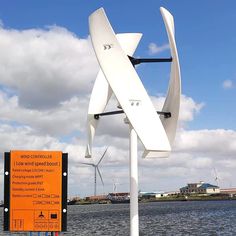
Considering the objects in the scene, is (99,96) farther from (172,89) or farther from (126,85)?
(126,85)

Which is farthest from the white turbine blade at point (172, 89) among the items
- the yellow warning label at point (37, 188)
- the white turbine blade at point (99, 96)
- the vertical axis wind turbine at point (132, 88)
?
the yellow warning label at point (37, 188)

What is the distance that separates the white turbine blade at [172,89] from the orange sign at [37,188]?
5298 millimetres

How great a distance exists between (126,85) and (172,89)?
3363 mm

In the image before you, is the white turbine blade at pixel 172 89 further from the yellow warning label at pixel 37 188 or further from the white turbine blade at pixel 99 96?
the yellow warning label at pixel 37 188

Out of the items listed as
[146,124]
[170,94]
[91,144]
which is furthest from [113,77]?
[91,144]

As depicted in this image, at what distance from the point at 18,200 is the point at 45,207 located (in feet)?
3.90

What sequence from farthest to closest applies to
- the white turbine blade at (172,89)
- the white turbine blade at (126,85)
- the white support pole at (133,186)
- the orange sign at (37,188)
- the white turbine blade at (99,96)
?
the white turbine blade at (99,96) → the white support pole at (133,186) → the white turbine blade at (172,89) → the orange sign at (37,188) → the white turbine blade at (126,85)

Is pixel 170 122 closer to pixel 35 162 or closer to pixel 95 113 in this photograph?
pixel 95 113

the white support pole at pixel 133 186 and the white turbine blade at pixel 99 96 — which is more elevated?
the white turbine blade at pixel 99 96

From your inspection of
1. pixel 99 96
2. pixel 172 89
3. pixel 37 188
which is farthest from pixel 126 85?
pixel 37 188

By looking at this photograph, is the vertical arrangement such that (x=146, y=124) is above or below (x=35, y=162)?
above

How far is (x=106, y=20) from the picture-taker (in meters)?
20.5

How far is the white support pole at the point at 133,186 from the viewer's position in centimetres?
2219

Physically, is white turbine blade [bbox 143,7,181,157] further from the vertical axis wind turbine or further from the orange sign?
the orange sign
